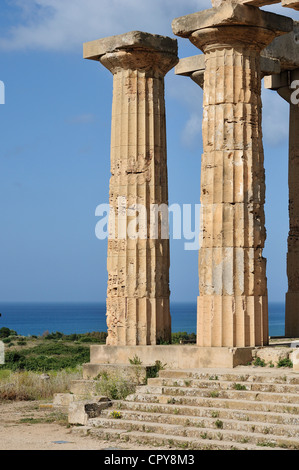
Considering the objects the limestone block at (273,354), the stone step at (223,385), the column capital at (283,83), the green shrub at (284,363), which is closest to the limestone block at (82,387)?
the stone step at (223,385)

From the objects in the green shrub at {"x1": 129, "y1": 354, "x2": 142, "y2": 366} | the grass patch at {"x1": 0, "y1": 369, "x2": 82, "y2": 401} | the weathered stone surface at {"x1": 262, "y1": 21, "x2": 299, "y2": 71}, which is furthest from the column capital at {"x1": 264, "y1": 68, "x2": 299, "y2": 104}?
the grass patch at {"x1": 0, "y1": 369, "x2": 82, "y2": 401}

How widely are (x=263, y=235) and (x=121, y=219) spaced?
417cm

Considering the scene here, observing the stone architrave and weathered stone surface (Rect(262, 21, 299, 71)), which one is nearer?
the stone architrave

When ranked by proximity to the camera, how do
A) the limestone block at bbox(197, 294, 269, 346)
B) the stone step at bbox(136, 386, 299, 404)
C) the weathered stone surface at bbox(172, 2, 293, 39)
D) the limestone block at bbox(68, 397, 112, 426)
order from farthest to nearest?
the limestone block at bbox(197, 294, 269, 346) < the weathered stone surface at bbox(172, 2, 293, 39) < the limestone block at bbox(68, 397, 112, 426) < the stone step at bbox(136, 386, 299, 404)

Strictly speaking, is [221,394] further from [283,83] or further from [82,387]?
[283,83]

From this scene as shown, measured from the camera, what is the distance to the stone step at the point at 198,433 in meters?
16.7

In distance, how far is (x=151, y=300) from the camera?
2500cm

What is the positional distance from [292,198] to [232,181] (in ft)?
26.1

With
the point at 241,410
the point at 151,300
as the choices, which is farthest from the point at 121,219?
the point at 241,410

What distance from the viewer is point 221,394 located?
19422mm

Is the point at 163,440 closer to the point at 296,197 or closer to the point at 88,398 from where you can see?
the point at 88,398

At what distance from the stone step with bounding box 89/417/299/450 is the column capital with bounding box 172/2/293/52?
29.8ft

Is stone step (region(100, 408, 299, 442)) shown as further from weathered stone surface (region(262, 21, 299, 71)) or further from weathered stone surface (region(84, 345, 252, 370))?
weathered stone surface (region(262, 21, 299, 71))

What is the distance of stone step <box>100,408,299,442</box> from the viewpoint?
17.1m
